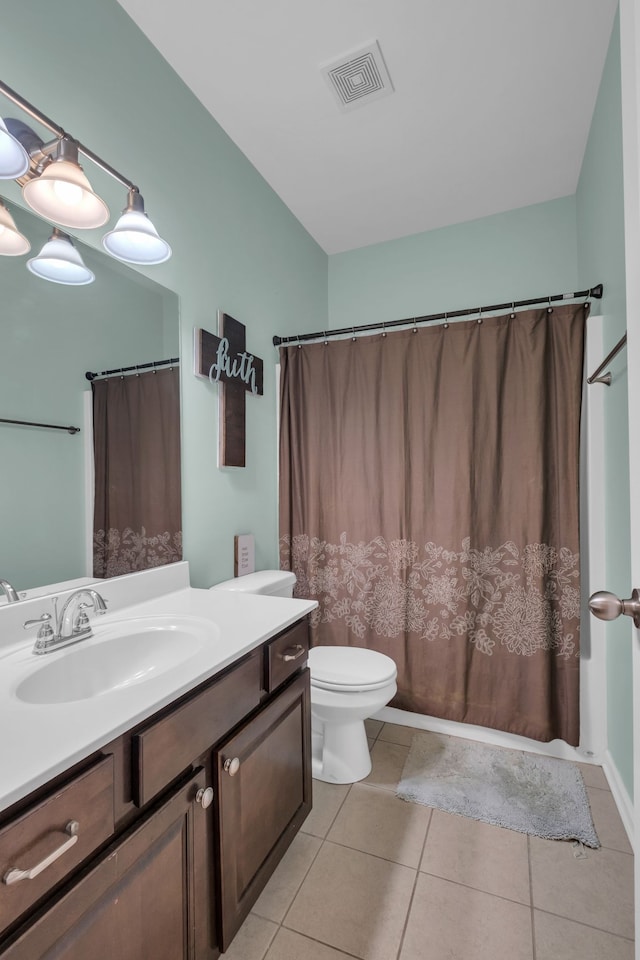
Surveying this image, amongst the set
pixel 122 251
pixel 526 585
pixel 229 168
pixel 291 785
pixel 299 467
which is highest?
pixel 229 168

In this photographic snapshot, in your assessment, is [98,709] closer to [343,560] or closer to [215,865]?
[215,865]

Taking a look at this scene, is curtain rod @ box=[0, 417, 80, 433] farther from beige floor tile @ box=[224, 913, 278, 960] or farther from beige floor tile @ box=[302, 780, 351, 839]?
beige floor tile @ box=[302, 780, 351, 839]

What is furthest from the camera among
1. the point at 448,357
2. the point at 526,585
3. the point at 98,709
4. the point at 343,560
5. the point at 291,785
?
the point at 343,560

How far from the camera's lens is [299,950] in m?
1.10

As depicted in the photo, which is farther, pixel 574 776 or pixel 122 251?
pixel 574 776

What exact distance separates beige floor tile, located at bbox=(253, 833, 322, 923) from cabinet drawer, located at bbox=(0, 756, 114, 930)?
2.65 ft

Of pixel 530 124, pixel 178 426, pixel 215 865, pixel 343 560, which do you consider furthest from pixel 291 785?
pixel 530 124

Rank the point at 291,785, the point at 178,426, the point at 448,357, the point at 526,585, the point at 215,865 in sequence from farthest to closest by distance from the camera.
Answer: the point at 448,357, the point at 526,585, the point at 178,426, the point at 291,785, the point at 215,865

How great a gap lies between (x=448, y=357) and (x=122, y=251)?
54.9 inches

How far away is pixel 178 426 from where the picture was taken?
1.62m

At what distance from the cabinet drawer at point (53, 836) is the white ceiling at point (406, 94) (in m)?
2.11

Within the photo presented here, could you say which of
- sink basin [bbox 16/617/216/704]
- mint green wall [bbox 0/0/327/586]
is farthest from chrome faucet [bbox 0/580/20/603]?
mint green wall [bbox 0/0/327/586]

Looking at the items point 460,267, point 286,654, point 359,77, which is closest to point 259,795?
point 286,654

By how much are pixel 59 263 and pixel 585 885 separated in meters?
2.30
